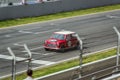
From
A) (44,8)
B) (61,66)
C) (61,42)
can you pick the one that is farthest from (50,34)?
(61,66)

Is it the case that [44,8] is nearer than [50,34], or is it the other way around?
[50,34]

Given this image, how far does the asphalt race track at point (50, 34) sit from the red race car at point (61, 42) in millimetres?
395

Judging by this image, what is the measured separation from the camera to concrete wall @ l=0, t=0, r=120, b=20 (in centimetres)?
3979

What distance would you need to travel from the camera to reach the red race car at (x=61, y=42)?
2748cm

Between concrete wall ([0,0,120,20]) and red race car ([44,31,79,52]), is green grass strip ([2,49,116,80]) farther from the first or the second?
concrete wall ([0,0,120,20])

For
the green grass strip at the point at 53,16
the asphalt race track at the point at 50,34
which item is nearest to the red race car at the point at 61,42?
the asphalt race track at the point at 50,34

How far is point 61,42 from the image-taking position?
90.3 ft

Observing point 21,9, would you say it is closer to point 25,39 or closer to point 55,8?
point 55,8

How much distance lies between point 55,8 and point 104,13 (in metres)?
6.48

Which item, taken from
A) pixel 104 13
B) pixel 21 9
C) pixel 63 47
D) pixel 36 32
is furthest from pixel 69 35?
pixel 104 13

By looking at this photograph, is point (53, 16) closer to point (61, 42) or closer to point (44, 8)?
point (44, 8)

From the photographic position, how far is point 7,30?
120ft

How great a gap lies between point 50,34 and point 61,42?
7.11m

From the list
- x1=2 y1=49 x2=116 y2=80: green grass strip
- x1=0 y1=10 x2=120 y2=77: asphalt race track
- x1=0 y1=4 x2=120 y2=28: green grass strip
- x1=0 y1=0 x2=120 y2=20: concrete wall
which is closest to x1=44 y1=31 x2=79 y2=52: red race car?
x1=0 y1=10 x2=120 y2=77: asphalt race track
